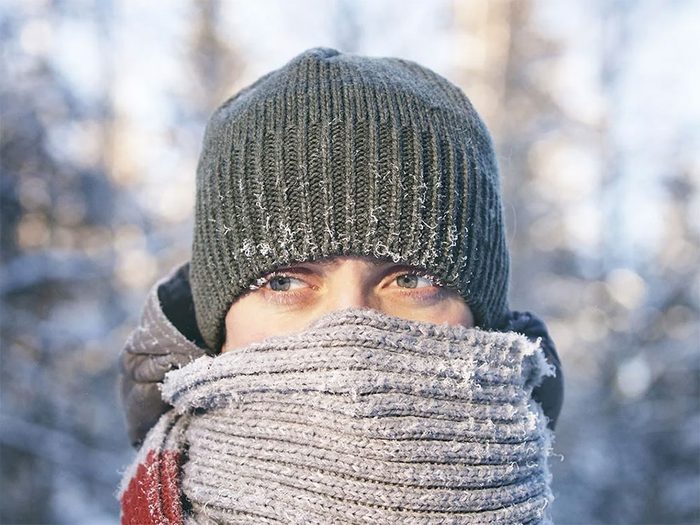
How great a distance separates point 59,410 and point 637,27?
30.5 feet

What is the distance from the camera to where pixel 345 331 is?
1.26 meters

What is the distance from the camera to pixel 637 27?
9180 mm

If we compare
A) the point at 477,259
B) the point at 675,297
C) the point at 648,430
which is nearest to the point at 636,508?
the point at 648,430

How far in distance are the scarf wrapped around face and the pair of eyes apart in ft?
0.42

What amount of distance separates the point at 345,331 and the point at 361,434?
202 mm

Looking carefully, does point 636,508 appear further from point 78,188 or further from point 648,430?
point 78,188

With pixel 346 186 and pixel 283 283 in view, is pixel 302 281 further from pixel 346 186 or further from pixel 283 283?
pixel 346 186

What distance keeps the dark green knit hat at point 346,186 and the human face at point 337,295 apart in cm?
3

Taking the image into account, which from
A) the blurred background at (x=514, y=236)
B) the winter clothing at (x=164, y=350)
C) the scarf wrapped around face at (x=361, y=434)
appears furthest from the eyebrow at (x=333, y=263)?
the blurred background at (x=514, y=236)

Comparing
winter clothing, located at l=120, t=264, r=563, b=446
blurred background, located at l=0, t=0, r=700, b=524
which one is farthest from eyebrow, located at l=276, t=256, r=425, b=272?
blurred background, located at l=0, t=0, r=700, b=524

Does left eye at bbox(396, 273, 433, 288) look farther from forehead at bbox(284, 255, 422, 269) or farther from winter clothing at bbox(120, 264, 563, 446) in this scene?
winter clothing at bbox(120, 264, 563, 446)

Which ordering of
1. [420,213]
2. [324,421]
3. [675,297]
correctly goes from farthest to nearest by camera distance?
[675,297] < [420,213] < [324,421]

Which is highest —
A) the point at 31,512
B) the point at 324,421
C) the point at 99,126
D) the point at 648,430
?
the point at 99,126

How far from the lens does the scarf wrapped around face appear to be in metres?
1.18
